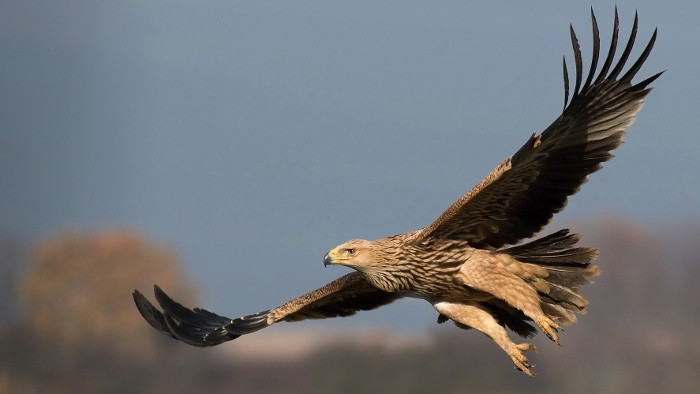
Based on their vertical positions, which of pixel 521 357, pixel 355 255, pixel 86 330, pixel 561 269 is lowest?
pixel 521 357

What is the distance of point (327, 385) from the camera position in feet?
107

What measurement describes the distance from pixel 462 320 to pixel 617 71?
88.2 inches

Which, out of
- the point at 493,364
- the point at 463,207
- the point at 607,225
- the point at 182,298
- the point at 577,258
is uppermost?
the point at 182,298

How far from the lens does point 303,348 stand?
30.7 metres

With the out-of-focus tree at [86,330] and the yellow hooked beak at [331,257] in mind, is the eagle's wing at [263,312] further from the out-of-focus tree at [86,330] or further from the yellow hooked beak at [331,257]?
the out-of-focus tree at [86,330]

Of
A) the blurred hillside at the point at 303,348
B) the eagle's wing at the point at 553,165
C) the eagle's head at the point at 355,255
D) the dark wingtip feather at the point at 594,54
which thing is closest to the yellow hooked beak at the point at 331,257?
the eagle's head at the point at 355,255

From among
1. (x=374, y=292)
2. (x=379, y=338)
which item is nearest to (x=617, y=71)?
(x=374, y=292)

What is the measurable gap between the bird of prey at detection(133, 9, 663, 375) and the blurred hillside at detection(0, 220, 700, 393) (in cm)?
1960

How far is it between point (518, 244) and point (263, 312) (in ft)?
7.68

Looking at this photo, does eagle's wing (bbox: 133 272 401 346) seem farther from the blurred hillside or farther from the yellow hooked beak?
the blurred hillside

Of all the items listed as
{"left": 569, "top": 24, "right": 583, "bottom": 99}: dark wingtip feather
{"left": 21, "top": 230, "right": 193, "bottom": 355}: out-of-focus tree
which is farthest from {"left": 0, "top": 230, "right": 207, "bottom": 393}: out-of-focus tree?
{"left": 569, "top": 24, "right": 583, "bottom": 99}: dark wingtip feather

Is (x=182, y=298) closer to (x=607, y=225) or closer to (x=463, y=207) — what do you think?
(x=607, y=225)

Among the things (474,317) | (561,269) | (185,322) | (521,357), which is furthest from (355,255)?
(185,322)

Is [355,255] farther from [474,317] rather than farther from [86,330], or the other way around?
[86,330]
